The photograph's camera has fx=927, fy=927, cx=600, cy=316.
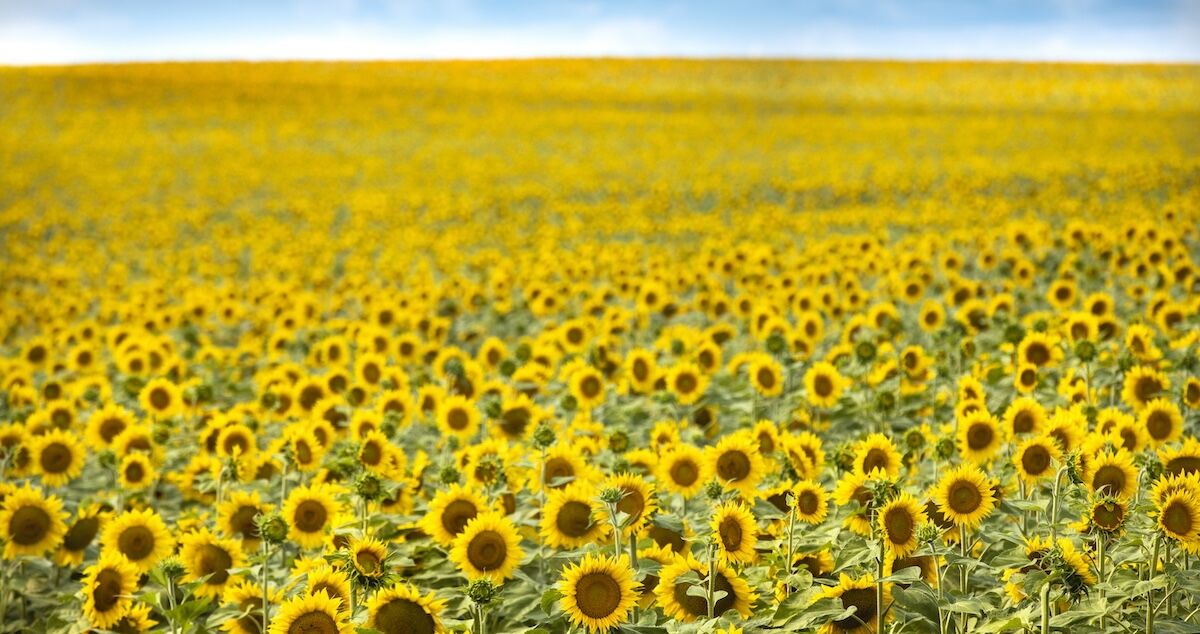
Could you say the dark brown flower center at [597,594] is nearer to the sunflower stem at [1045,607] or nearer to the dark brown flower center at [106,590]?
the sunflower stem at [1045,607]

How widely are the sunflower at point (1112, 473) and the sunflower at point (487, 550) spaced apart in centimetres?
198

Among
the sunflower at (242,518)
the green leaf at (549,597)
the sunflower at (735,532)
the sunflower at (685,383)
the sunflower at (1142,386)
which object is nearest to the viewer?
the green leaf at (549,597)

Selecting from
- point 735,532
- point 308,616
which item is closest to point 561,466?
point 735,532

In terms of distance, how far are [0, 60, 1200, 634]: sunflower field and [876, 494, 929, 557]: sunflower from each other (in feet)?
0.05

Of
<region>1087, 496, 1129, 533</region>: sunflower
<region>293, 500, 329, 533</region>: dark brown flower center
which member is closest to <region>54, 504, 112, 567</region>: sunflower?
<region>293, 500, 329, 533</region>: dark brown flower center

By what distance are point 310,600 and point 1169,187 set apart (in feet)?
59.7

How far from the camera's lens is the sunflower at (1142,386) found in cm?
455

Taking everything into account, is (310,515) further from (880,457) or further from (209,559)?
(880,457)

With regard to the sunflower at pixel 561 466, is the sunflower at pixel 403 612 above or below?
below

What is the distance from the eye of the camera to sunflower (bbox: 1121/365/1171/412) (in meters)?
4.55

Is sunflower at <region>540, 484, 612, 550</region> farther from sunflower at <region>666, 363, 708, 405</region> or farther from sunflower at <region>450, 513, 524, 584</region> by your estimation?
sunflower at <region>666, 363, 708, 405</region>

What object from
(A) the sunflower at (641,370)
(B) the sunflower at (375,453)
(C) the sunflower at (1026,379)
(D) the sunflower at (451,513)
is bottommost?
(D) the sunflower at (451,513)

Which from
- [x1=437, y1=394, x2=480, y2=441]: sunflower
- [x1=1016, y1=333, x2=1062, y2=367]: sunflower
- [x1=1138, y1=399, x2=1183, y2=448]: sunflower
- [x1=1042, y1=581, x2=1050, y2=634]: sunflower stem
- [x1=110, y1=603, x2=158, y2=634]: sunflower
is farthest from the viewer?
[x1=437, y1=394, x2=480, y2=441]: sunflower

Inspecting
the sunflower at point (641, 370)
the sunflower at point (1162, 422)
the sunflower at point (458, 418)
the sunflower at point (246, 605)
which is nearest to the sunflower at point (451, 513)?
A: the sunflower at point (246, 605)
